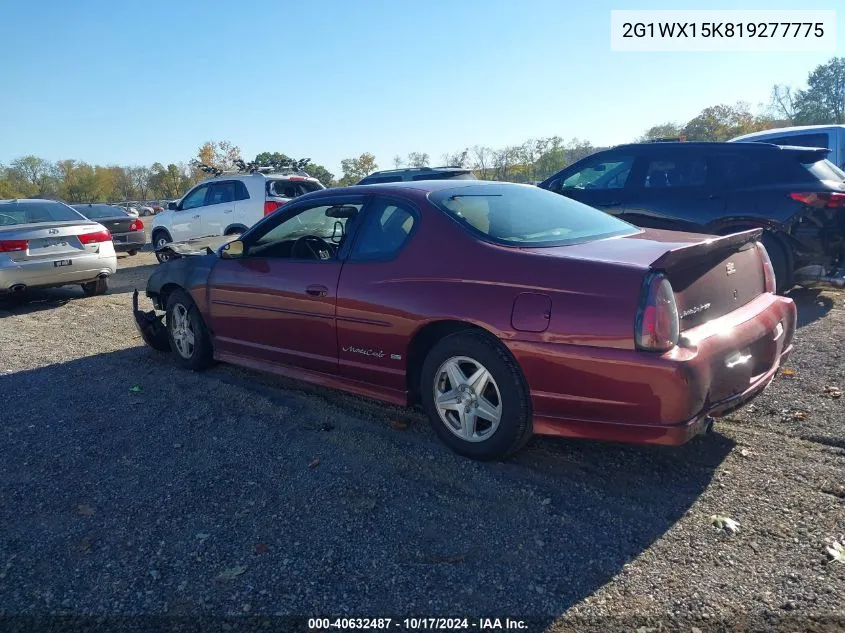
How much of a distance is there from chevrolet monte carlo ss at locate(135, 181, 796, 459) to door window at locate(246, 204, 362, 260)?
13mm

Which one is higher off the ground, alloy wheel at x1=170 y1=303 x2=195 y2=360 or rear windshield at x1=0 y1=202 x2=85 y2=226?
rear windshield at x1=0 y1=202 x2=85 y2=226

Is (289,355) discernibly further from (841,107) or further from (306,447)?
(841,107)

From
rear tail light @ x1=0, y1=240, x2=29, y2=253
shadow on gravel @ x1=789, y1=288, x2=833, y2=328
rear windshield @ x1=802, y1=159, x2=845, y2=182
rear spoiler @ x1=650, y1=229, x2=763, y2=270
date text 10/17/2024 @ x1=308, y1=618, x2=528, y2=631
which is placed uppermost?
rear windshield @ x1=802, y1=159, x2=845, y2=182

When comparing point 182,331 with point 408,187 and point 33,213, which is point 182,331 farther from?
point 33,213

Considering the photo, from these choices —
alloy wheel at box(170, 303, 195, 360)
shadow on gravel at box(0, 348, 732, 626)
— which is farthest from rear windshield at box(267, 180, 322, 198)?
shadow on gravel at box(0, 348, 732, 626)

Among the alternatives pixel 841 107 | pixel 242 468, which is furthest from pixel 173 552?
pixel 841 107

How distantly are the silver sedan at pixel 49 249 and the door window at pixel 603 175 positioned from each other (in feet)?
21.5

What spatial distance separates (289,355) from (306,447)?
881 mm

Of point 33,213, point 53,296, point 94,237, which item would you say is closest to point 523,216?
point 94,237

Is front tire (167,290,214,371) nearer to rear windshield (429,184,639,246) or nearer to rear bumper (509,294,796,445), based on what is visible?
rear windshield (429,184,639,246)

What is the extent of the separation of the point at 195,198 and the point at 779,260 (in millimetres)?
10608

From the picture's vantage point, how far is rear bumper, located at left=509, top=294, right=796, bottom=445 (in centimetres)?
288

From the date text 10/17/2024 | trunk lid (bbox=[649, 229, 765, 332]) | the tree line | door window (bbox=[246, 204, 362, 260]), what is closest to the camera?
the date text 10/17/2024

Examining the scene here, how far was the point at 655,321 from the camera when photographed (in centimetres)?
289
